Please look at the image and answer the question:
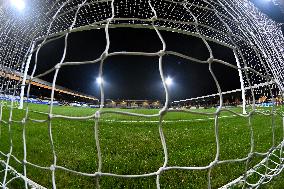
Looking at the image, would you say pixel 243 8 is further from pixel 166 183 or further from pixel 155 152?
pixel 166 183

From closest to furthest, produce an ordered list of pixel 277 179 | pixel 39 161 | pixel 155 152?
pixel 277 179
pixel 39 161
pixel 155 152

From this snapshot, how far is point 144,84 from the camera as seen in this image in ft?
9.75

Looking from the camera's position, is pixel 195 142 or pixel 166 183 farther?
pixel 195 142

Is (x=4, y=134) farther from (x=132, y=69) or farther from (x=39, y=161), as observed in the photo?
(x=132, y=69)

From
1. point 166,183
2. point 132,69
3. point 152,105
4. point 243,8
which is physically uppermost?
point 243,8

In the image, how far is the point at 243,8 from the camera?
331 cm

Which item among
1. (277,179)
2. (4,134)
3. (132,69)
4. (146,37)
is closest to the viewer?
Answer: (277,179)

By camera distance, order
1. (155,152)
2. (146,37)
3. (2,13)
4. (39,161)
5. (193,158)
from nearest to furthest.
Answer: (39,161) → (193,158) → (155,152) → (2,13) → (146,37)

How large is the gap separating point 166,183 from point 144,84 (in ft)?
4.96

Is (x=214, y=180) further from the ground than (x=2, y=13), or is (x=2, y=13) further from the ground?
(x=2, y=13)

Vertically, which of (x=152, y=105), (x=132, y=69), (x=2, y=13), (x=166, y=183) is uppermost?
(x=2, y=13)

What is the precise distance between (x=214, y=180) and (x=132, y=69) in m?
1.72

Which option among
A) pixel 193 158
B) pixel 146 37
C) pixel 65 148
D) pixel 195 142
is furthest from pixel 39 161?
pixel 146 37

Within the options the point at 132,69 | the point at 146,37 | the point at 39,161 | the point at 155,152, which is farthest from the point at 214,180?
the point at 146,37
